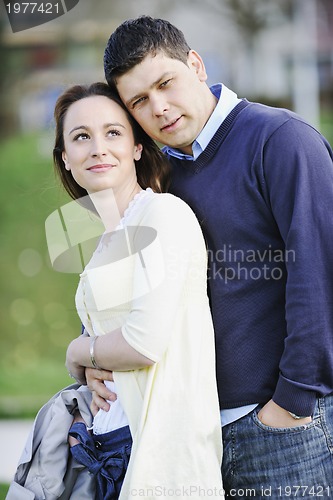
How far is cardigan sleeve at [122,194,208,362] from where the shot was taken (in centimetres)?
202

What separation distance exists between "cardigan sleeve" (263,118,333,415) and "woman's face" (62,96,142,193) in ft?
1.56

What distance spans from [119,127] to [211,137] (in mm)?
279

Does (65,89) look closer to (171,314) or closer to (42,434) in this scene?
(171,314)

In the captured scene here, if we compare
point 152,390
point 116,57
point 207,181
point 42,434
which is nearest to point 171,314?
point 152,390

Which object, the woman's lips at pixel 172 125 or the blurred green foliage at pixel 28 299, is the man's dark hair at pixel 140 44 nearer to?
the woman's lips at pixel 172 125

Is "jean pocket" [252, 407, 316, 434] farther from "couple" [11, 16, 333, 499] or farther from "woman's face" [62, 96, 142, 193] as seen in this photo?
"woman's face" [62, 96, 142, 193]

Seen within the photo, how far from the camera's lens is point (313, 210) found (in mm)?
2025

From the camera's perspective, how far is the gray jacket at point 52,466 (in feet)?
7.14

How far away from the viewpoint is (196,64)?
237 centimetres

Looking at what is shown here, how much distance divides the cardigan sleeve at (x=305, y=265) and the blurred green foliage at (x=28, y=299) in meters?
3.40

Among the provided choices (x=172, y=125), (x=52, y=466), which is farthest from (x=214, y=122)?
(x=52, y=466)


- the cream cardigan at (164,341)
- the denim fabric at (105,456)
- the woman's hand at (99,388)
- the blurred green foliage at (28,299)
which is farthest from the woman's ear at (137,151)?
the blurred green foliage at (28,299)

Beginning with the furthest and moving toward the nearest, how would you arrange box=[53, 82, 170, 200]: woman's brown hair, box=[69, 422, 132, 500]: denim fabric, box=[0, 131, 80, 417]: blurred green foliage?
box=[0, 131, 80, 417]: blurred green foliage → box=[53, 82, 170, 200]: woman's brown hair → box=[69, 422, 132, 500]: denim fabric

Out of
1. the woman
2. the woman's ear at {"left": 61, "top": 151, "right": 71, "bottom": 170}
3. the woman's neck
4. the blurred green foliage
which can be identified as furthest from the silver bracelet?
the blurred green foliage
